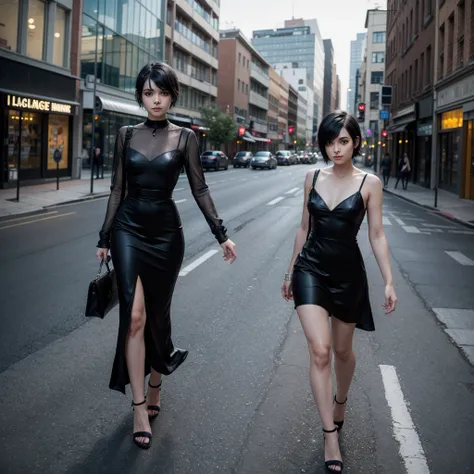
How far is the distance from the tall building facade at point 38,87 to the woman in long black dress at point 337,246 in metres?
18.7

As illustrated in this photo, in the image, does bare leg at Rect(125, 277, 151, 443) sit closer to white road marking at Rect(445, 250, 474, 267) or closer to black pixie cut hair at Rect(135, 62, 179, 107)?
black pixie cut hair at Rect(135, 62, 179, 107)

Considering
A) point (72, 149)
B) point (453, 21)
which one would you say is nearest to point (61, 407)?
point (72, 149)

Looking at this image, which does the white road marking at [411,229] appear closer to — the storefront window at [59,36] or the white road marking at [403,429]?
the white road marking at [403,429]

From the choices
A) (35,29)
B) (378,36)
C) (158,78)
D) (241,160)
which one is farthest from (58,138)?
(378,36)

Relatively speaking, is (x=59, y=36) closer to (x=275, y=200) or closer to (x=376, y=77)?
(x=275, y=200)

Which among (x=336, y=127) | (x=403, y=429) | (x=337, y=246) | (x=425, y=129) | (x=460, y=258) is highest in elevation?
(x=425, y=129)

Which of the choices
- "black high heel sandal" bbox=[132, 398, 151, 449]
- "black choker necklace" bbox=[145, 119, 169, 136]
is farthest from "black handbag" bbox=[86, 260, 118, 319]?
"black choker necklace" bbox=[145, 119, 169, 136]

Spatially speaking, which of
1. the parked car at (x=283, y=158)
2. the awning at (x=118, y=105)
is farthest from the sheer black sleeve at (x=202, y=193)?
the parked car at (x=283, y=158)

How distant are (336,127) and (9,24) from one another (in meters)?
22.8

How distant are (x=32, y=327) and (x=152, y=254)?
2.74m

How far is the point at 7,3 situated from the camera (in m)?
22.7

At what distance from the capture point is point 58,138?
27609 millimetres

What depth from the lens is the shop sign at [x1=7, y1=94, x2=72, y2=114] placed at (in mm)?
22306

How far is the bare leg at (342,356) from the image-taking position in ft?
11.0
